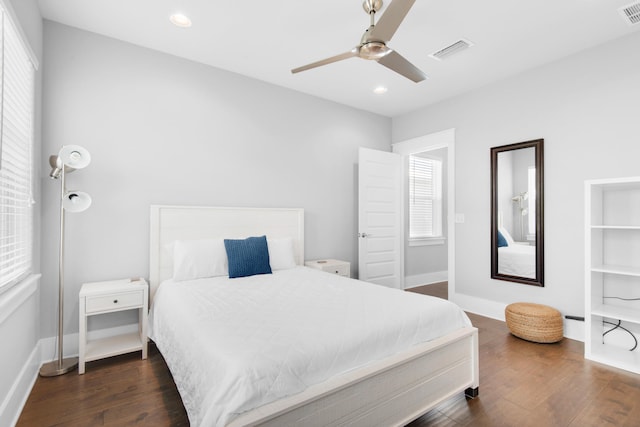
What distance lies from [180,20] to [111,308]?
238 centimetres

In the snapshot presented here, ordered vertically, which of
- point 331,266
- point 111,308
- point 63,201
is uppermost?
point 63,201

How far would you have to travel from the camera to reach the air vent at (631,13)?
2.41 metres

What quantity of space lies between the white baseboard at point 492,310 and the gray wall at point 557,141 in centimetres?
7

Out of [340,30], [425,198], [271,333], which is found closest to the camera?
[271,333]

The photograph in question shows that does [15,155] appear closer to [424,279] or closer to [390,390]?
[390,390]

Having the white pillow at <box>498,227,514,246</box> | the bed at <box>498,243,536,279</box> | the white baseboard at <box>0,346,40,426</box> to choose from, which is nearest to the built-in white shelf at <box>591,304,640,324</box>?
the bed at <box>498,243,536,279</box>

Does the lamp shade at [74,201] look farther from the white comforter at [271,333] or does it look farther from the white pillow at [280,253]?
the white pillow at [280,253]

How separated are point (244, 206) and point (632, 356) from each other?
148 inches

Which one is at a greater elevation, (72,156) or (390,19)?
(390,19)

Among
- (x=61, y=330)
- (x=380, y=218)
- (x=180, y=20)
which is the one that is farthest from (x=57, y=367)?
(x=380, y=218)

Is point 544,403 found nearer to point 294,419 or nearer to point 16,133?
point 294,419

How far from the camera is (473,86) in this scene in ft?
12.7

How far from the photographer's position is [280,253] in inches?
133

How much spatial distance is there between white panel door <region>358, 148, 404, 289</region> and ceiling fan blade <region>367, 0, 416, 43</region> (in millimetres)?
2358
